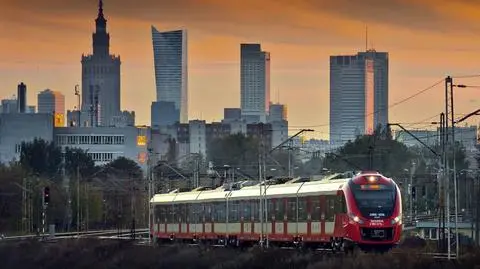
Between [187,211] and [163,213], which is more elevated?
[187,211]

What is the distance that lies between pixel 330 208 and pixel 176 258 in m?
20.4

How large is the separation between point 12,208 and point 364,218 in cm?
10205

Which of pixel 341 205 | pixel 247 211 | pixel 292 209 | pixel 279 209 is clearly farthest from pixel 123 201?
pixel 341 205

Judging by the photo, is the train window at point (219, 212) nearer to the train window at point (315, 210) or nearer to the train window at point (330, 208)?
the train window at point (315, 210)

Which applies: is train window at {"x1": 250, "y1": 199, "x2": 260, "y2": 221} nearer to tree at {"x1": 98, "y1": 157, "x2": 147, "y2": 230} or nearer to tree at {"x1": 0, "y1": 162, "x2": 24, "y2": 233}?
tree at {"x1": 0, "y1": 162, "x2": 24, "y2": 233}

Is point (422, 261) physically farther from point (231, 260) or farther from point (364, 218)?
point (231, 260)

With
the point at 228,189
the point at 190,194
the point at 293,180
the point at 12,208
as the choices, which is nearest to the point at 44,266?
the point at 190,194

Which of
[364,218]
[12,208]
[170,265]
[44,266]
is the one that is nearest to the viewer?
[364,218]

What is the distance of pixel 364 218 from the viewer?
242ft

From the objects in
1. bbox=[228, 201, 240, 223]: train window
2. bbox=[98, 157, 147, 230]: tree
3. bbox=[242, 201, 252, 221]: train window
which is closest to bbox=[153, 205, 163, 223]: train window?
bbox=[228, 201, 240, 223]: train window

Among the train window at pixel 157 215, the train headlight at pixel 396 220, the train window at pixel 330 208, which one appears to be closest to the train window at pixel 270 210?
the train window at pixel 330 208

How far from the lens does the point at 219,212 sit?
98688 mm

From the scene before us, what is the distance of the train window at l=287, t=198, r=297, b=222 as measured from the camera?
82.6 meters

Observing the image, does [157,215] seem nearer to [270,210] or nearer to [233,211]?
[233,211]
